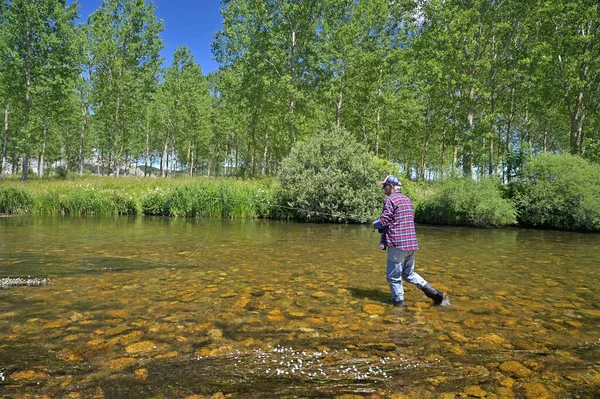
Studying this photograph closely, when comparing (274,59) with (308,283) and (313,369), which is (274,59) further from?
(313,369)

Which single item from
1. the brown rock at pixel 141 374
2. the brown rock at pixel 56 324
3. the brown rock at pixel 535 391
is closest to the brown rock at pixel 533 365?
the brown rock at pixel 535 391

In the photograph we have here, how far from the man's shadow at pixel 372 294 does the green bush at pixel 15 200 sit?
23.4 m

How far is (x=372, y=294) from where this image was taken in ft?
22.7

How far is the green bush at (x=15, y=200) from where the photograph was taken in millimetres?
21828

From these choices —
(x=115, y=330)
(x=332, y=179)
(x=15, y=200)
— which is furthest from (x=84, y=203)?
(x=115, y=330)

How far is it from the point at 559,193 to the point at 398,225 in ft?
60.5

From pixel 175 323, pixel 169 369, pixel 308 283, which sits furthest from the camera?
pixel 308 283

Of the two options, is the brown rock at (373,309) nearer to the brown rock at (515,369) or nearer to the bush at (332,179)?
the brown rock at (515,369)

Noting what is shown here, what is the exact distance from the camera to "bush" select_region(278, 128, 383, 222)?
20516 millimetres

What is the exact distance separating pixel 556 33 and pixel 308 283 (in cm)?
2967

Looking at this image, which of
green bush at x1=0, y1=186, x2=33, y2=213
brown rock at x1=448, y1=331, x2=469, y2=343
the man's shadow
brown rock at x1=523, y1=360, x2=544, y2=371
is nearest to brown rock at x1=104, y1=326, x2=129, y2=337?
the man's shadow

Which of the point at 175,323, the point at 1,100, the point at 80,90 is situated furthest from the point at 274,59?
the point at 175,323

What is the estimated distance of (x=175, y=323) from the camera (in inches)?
204

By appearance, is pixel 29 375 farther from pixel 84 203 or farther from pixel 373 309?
pixel 84 203
